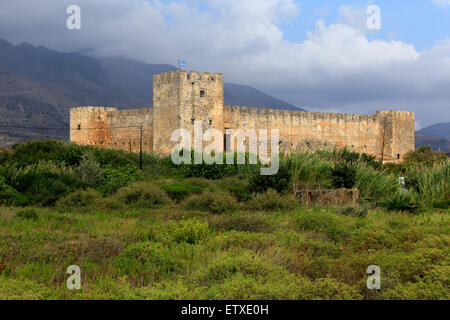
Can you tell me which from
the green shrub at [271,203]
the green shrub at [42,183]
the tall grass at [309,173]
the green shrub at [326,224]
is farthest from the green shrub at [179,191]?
the green shrub at [326,224]

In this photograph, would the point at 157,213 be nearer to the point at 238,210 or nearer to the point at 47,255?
the point at 238,210

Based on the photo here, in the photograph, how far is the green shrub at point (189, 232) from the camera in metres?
7.70

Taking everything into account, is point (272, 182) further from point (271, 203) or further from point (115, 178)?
point (115, 178)

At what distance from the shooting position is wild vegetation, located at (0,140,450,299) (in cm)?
525

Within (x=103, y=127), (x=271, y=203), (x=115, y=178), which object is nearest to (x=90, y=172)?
(x=115, y=178)

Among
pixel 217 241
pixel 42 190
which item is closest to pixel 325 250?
pixel 217 241

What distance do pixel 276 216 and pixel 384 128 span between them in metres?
31.5

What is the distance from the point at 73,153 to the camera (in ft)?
56.0

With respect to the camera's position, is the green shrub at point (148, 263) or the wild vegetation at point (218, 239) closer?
the wild vegetation at point (218, 239)

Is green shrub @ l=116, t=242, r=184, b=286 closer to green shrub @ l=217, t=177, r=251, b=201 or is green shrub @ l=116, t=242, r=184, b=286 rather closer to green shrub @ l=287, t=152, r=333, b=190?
green shrub @ l=217, t=177, r=251, b=201

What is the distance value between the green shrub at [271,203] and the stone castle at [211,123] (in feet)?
31.6

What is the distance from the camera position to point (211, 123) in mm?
27422

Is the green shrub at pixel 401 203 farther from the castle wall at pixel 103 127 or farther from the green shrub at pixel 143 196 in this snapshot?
the castle wall at pixel 103 127

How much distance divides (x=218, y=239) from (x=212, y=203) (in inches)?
153
